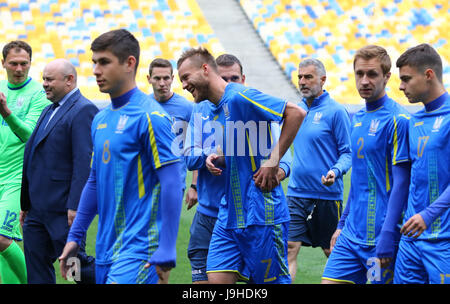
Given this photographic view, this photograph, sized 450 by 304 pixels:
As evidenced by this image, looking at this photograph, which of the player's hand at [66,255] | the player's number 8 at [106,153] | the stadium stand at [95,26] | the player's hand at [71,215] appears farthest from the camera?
the stadium stand at [95,26]

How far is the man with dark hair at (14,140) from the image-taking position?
19.4ft

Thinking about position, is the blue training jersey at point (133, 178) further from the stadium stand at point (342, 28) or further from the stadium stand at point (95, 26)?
the stadium stand at point (342, 28)

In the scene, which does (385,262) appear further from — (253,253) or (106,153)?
(106,153)

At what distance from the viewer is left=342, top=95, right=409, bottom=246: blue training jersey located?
4.62m

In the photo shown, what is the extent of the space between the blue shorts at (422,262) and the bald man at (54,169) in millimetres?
2448

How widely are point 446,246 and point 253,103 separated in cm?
148

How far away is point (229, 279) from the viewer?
4609mm

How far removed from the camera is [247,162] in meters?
4.56

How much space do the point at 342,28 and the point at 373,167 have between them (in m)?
19.9

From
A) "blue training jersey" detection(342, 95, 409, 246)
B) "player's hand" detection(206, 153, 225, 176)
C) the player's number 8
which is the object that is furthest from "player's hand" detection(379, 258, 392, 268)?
the player's number 8

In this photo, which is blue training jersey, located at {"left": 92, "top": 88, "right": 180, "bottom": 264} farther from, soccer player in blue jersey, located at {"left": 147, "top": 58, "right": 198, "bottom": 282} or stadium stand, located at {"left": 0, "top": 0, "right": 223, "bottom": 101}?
stadium stand, located at {"left": 0, "top": 0, "right": 223, "bottom": 101}

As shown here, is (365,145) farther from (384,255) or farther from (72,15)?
Answer: (72,15)

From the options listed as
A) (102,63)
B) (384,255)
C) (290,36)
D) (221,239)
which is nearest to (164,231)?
(102,63)

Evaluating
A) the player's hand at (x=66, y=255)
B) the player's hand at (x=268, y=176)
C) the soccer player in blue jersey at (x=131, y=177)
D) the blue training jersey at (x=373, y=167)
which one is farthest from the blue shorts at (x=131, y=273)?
the blue training jersey at (x=373, y=167)
